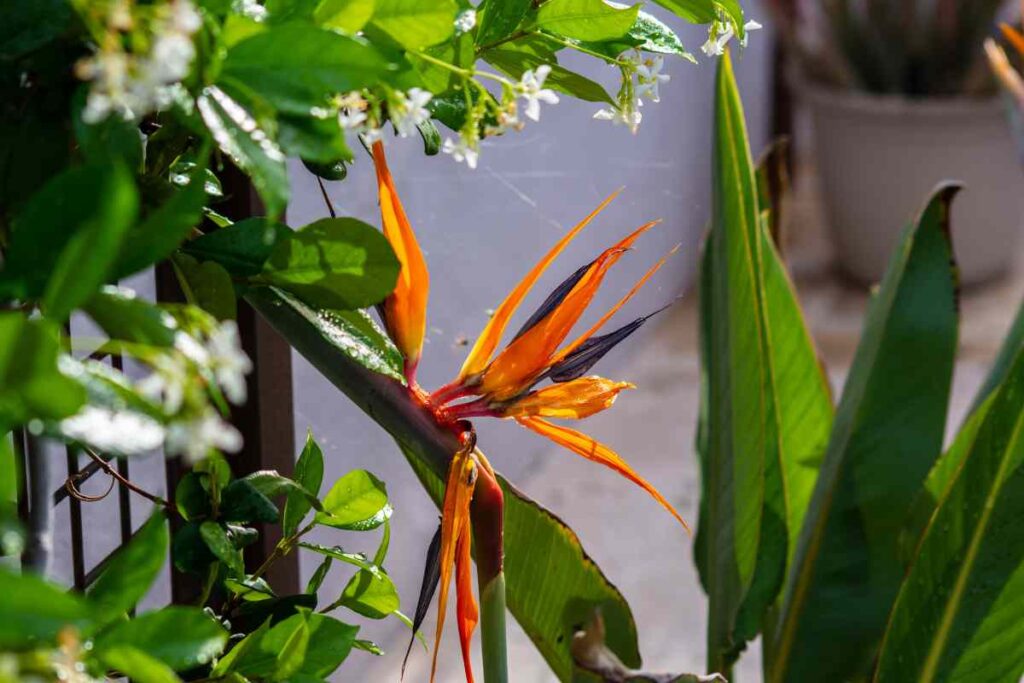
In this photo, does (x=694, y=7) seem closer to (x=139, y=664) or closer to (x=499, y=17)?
(x=499, y=17)

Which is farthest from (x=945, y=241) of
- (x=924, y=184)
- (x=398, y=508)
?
(x=924, y=184)

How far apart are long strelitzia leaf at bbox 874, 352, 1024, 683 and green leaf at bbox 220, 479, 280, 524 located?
0.39 metres

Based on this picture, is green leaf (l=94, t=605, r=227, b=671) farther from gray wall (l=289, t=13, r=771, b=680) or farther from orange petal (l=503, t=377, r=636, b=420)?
gray wall (l=289, t=13, r=771, b=680)

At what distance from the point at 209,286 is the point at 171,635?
98 mm

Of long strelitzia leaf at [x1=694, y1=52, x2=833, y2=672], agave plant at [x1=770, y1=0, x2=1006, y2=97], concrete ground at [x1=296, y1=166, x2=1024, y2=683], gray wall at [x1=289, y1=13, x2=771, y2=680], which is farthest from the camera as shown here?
agave plant at [x1=770, y1=0, x2=1006, y2=97]

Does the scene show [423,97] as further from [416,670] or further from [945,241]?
[416,670]

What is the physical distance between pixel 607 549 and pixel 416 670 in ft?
1.38

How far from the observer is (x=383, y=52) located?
12.9 inches

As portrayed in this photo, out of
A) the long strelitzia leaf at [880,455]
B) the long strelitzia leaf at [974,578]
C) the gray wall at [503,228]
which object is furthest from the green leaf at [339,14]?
the long strelitzia leaf at [880,455]

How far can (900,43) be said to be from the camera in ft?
7.92

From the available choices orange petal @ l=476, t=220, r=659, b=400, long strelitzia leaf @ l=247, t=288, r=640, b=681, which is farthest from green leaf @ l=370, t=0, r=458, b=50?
long strelitzia leaf @ l=247, t=288, r=640, b=681

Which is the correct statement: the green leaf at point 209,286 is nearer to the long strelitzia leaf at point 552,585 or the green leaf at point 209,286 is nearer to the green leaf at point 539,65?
the green leaf at point 539,65

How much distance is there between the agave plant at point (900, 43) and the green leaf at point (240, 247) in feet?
7.21

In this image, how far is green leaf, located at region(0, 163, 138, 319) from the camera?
0.24m
